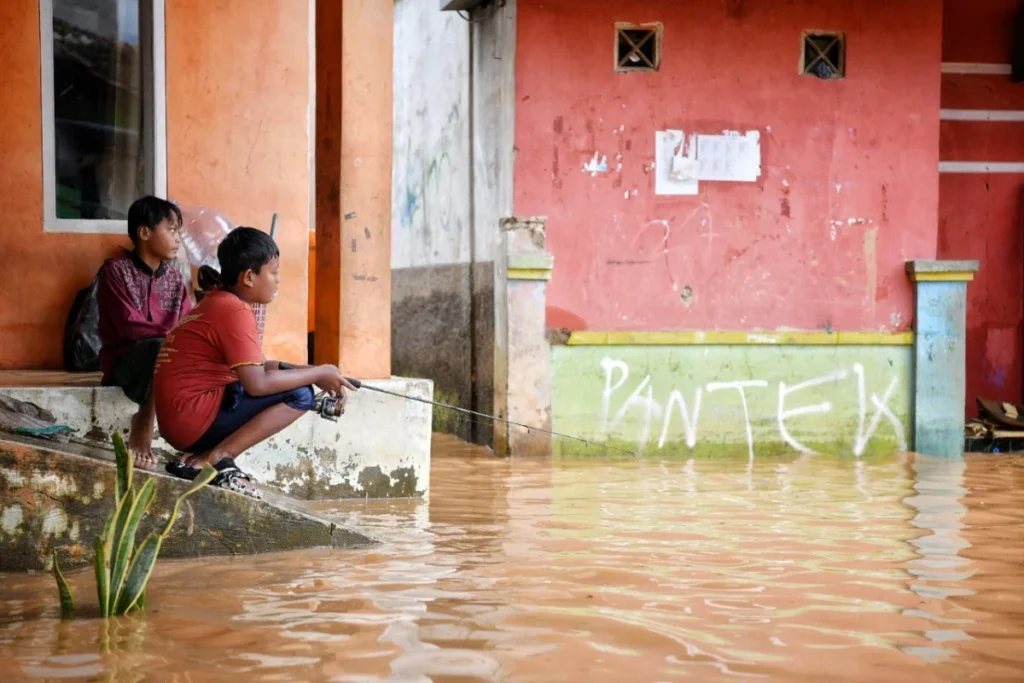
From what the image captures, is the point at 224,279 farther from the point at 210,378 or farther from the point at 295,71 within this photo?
the point at 295,71

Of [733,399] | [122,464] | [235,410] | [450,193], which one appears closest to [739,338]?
[733,399]

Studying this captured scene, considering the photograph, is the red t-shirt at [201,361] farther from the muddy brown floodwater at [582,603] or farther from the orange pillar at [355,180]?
the orange pillar at [355,180]

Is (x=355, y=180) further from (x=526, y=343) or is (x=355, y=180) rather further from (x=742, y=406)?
(x=742, y=406)

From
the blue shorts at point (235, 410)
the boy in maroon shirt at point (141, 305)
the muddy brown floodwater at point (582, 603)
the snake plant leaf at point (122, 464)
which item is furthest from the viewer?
the boy in maroon shirt at point (141, 305)

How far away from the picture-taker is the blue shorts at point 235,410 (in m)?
5.57

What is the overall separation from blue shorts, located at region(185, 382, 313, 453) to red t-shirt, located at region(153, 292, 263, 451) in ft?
0.22

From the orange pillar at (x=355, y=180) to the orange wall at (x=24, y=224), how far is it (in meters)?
1.66

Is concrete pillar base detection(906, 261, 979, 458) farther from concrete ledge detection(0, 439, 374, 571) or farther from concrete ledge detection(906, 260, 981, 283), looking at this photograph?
concrete ledge detection(0, 439, 374, 571)

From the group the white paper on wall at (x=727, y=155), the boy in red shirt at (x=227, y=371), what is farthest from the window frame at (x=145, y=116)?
the white paper on wall at (x=727, y=155)

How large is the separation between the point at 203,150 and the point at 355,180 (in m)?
1.15

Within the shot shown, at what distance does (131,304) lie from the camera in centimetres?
598

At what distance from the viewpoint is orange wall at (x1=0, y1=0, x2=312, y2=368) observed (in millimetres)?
7348

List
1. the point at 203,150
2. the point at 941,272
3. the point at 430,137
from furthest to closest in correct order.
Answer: the point at 430,137, the point at 941,272, the point at 203,150

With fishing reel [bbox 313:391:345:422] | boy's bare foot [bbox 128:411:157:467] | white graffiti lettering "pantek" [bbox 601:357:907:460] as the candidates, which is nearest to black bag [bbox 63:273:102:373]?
boy's bare foot [bbox 128:411:157:467]
